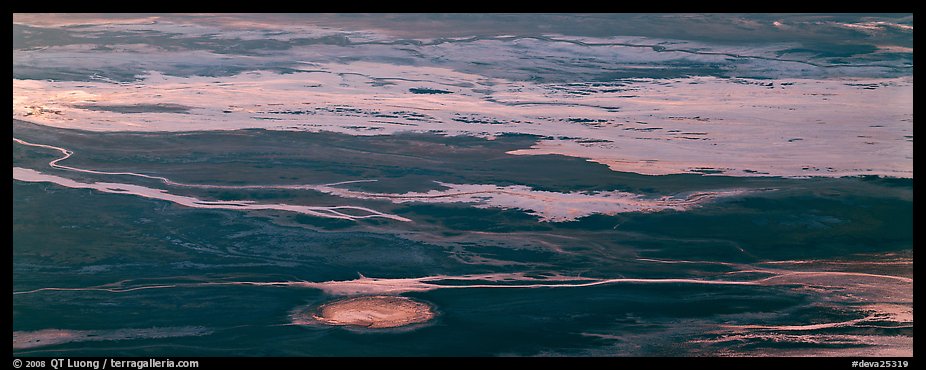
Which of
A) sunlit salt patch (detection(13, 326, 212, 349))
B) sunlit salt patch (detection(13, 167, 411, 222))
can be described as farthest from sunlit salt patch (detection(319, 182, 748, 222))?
sunlit salt patch (detection(13, 326, 212, 349))

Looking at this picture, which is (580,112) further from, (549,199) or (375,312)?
(375,312)

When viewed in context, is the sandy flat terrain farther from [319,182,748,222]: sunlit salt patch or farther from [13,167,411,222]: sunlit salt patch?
→ [319,182,748,222]: sunlit salt patch

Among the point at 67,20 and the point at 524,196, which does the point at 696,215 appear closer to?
the point at 524,196

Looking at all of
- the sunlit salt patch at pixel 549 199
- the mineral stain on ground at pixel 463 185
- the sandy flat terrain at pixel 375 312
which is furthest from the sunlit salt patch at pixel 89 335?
the sunlit salt patch at pixel 549 199

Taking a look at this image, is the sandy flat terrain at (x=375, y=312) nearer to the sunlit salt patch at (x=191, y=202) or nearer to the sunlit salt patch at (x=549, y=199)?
the sunlit salt patch at (x=191, y=202)

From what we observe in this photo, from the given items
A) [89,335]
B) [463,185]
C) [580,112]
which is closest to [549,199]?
[463,185]

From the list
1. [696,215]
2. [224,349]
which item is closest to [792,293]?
[696,215]
